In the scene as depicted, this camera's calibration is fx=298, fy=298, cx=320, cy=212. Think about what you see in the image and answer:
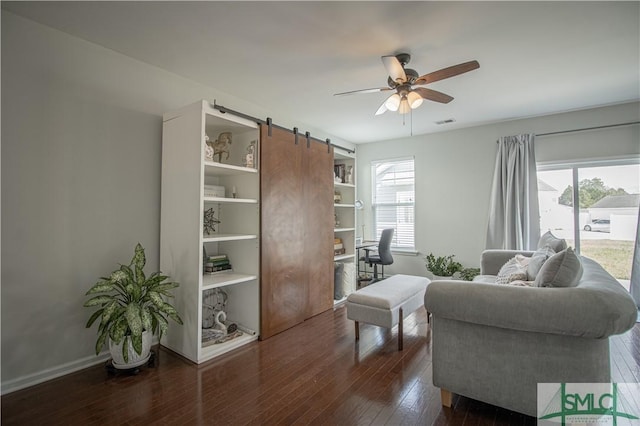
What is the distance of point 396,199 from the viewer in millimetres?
5504

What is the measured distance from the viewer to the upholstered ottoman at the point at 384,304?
266 centimetres

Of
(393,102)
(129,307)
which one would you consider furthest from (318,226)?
(129,307)

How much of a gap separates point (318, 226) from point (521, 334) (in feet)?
7.73

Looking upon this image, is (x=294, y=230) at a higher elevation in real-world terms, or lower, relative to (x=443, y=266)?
higher

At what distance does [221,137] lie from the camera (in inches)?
117

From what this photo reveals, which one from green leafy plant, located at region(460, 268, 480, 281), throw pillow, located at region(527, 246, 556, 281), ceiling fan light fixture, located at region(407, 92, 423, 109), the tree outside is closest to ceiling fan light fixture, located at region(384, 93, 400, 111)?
ceiling fan light fixture, located at region(407, 92, 423, 109)

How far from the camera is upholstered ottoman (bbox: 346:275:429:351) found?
8.72 ft

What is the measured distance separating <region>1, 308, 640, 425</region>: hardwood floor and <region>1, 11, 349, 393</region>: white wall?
0.35 metres

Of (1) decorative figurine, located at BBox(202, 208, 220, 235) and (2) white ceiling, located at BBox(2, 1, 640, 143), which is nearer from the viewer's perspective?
(2) white ceiling, located at BBox(2, 1, 640, 143)

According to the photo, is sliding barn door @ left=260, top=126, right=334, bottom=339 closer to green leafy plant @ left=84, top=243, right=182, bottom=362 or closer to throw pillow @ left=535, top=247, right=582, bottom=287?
green leafy plant @ left=84, top=243, right=182, bottom=362

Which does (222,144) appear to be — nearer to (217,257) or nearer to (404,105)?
(217,257)

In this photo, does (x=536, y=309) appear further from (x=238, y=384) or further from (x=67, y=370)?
(x=67, y=370)
